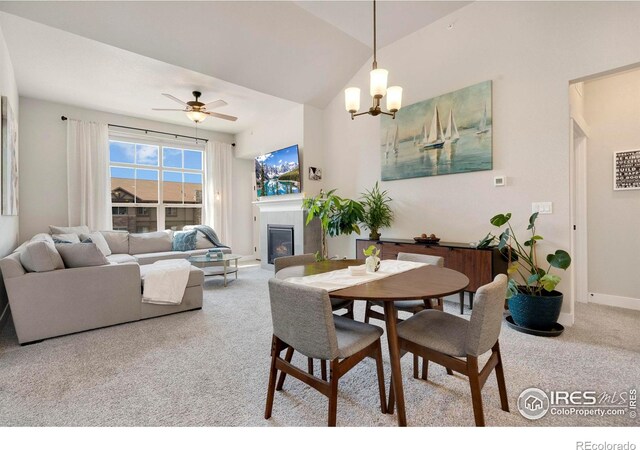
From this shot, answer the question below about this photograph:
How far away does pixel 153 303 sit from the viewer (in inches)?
123

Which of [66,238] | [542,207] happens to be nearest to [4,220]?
[66,238]

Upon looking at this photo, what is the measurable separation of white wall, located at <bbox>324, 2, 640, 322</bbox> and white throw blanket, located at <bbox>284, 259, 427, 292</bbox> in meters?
1.82

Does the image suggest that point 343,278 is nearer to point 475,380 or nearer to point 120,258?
point 475,380

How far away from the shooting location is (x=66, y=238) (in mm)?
4188

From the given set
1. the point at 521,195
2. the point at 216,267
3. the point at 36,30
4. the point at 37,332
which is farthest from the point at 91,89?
the point at 521,195

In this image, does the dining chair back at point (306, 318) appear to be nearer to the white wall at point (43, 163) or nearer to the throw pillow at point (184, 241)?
the throw pillow at point (184, 241)

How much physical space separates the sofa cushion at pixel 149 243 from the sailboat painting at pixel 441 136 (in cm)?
420

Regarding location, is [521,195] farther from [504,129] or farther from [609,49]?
[609,49]

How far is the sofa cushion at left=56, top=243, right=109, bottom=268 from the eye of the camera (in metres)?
2.77

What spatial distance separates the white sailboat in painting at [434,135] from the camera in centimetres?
374

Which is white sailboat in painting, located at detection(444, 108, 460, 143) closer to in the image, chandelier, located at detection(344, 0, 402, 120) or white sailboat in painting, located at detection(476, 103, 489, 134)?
white sailboat in painting, located at detection(476, 103, 489, 134)

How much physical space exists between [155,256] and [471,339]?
5050 millimetres

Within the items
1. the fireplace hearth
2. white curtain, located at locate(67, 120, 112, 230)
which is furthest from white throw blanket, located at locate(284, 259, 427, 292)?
white curtain, located at locate(67, 120, 112, 230)

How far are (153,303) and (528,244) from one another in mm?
3921
